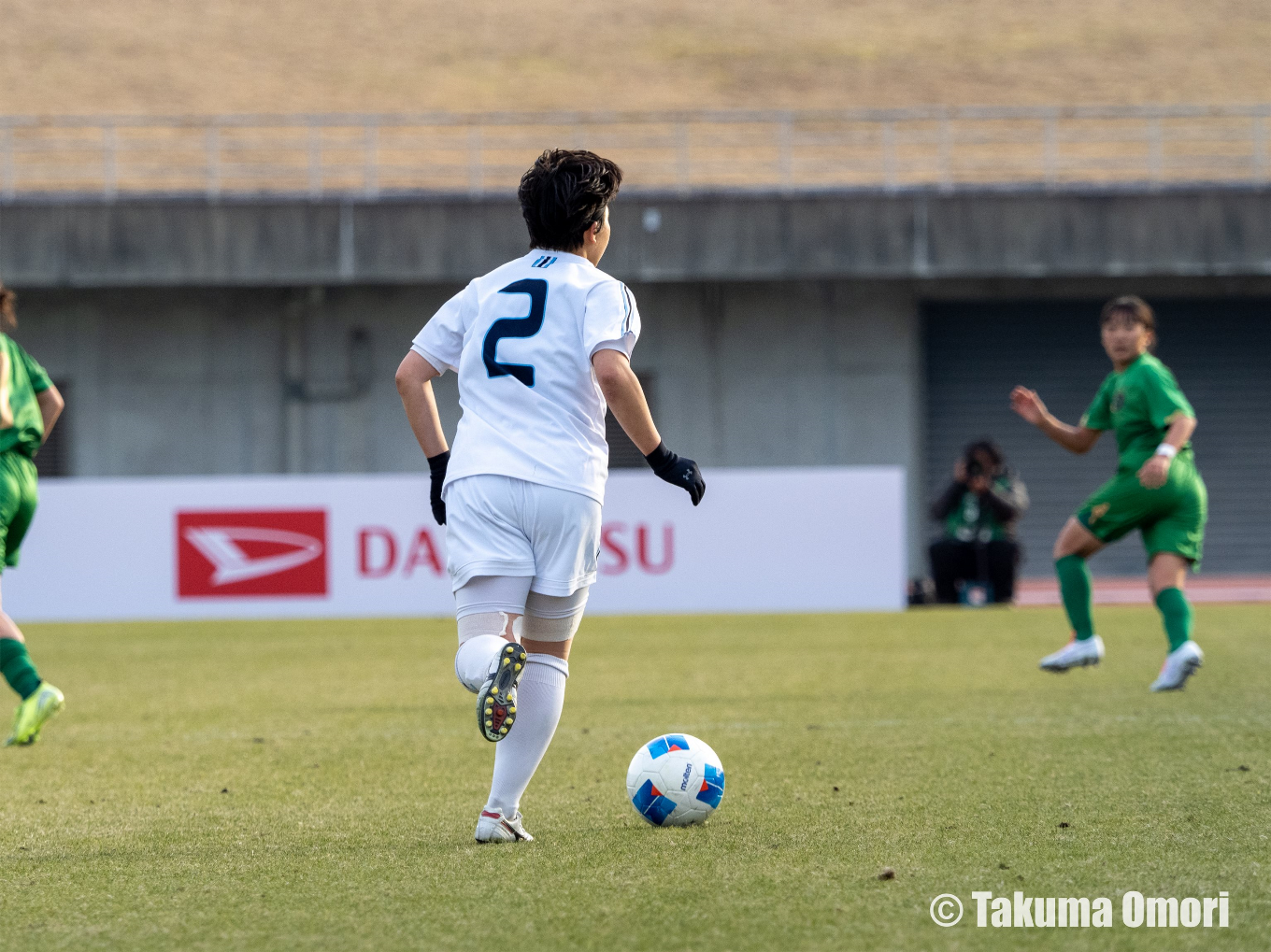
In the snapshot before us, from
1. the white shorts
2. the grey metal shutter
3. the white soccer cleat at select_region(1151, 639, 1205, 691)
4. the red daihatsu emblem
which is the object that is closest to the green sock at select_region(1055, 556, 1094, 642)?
the white soccer cleat at select_region(1151, 639, 1205, 691)

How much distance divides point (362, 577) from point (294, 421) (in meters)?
7.77

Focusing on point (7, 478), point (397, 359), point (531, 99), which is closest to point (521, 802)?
point (7, 478)

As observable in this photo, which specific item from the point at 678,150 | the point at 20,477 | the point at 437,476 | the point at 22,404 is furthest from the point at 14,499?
the point at 678,150

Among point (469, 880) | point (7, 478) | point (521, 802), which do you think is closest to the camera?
point (469, 880)

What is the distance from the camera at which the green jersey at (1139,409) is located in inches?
288

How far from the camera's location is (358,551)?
1363 cm

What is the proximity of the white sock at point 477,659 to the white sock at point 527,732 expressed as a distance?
1.02 ft

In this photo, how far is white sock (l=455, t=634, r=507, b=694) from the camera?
3.81m

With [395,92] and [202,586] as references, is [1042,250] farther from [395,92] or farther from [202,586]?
[395,92]

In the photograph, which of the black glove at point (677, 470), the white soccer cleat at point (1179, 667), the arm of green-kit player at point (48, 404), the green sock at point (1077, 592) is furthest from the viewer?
the green sock at point (1077, 592)

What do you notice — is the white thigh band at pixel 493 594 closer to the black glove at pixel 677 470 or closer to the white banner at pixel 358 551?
the black glove at pixel 677 470

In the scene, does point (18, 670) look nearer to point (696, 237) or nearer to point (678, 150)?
point (696, 237)

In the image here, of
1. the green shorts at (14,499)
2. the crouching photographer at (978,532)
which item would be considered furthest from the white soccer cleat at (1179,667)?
the crouching photographer at (978,532)

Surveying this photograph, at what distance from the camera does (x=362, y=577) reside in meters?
13.6
